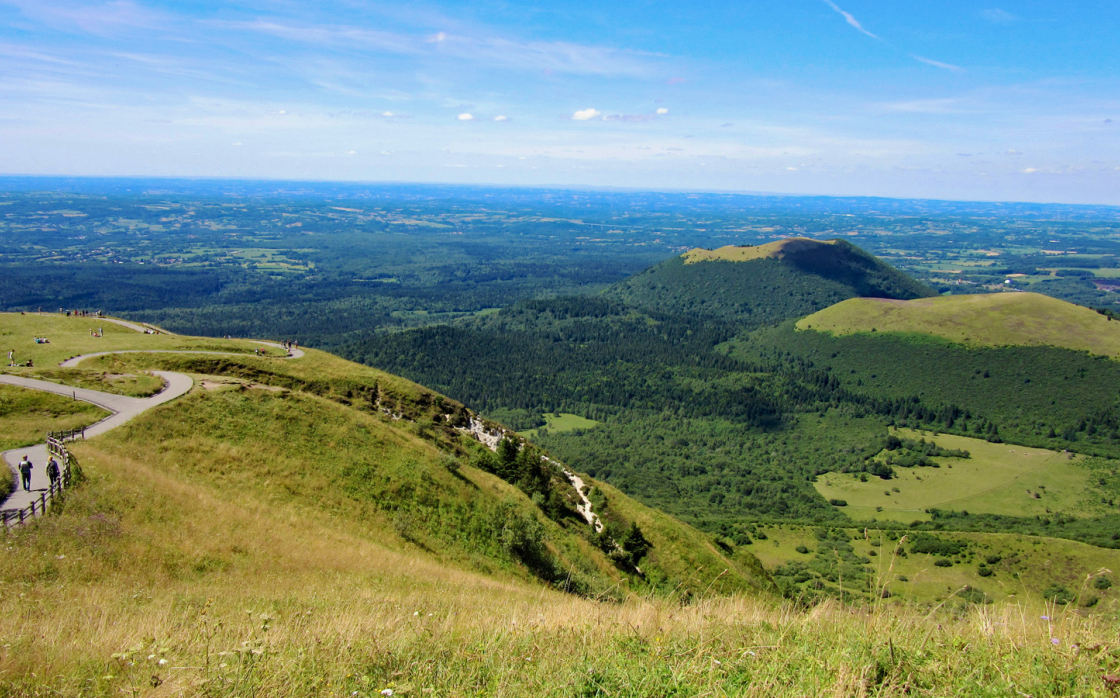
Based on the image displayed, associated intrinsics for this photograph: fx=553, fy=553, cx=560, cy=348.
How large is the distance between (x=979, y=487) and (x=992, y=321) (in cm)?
7443

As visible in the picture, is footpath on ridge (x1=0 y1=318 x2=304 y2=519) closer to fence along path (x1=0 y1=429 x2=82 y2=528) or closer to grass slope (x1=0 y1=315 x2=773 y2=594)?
fence along path (x1=0 y1=429 x2=82 y2=528)

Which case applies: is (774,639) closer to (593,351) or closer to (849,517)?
(849,517)

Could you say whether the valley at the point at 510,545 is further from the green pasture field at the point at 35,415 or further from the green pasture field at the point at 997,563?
the green pasture field at the point at 997,563

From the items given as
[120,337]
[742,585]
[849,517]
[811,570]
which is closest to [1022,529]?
[849,517]

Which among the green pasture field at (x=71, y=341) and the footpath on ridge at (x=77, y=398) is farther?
the green pasture field at (x=71, y=341)

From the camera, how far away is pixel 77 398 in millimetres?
33781

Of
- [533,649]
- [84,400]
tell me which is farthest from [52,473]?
[533,649]

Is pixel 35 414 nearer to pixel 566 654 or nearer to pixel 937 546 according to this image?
pixel 566 654

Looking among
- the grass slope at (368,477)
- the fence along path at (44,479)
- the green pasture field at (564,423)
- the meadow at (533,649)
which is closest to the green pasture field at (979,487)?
the green pasture field at (564,423)

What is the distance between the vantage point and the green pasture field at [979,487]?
311ft

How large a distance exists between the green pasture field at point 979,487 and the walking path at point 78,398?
97919 millimetres

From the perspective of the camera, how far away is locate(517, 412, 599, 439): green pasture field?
136 meters

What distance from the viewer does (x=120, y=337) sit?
Answer: 59250mm

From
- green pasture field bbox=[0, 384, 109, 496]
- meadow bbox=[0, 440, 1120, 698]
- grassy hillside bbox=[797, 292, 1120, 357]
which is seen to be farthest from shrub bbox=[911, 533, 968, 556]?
grassy hillside bbox=[797, 292, 1120, 357]
